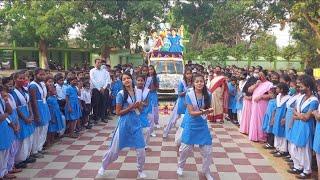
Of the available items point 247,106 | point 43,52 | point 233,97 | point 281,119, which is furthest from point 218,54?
point 281,119

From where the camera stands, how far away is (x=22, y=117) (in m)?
6.29

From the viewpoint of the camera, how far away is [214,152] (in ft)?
25.3

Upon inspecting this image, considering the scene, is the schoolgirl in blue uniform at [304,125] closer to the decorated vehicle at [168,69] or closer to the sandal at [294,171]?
the sandal at [294,171]

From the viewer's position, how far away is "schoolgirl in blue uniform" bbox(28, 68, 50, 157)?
679 cm

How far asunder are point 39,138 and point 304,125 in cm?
455

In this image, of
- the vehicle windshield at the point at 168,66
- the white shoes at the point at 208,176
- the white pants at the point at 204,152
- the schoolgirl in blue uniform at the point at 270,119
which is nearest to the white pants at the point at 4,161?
the white pants at the point at 204,152

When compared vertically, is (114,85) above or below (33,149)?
above

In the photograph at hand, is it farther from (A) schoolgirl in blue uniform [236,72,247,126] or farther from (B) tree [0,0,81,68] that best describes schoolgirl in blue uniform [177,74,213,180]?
(B) tree [0,0,81,68]

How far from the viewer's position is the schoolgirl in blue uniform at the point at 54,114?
774 centimetres

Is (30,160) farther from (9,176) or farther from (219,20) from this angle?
(219,20)

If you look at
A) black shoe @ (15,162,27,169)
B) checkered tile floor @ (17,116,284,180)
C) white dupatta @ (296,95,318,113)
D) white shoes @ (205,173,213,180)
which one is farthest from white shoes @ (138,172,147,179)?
white dupatta @ (296,95,318,113)

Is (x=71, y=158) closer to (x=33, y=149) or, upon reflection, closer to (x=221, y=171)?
(x=33, y=149)

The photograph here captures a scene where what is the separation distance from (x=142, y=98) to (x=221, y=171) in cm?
179

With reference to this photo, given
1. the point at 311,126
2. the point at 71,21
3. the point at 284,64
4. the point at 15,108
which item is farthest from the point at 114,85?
the point at 284,64
